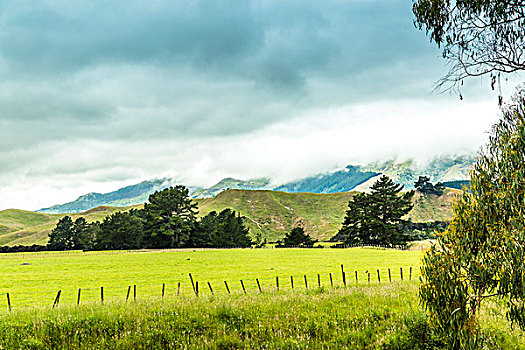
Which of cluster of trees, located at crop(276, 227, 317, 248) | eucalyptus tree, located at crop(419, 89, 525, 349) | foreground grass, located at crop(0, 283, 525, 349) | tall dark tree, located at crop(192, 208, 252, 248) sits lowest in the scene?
cluster of trees, located at crop(276, 227, 317, 248)

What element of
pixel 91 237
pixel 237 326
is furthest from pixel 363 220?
pixel 237 326

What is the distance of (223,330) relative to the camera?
41.0 ft

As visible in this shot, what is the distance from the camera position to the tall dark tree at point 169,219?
114250 mm

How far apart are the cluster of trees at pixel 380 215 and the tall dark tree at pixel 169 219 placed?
55979 mm

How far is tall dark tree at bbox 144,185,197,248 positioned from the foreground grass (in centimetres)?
10067

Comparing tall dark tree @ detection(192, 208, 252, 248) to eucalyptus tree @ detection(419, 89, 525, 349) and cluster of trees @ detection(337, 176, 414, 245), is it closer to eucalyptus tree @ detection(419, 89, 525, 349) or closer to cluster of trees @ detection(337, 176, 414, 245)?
cluster of trees @ detection(337, 176, 414, 245)

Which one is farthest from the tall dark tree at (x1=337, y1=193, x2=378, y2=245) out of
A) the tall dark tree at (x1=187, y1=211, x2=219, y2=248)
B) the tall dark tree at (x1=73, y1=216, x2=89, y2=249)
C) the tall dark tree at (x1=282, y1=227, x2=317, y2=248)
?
the tall dark tree at (x1=73, y1=216, x2=89, y2=249)

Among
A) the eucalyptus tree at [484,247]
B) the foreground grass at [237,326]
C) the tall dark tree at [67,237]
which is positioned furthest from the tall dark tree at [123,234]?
the eucalyptus tree at [484,247]

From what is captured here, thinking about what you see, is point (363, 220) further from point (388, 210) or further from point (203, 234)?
Result: point (203, 234)

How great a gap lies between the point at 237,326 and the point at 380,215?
360 feet

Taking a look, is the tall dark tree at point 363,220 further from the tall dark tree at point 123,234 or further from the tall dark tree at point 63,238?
the tall dark tree at point 63,238

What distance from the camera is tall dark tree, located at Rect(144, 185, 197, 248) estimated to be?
114250 mm

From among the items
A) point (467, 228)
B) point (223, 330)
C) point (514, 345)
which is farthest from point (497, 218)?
point (223, 330)

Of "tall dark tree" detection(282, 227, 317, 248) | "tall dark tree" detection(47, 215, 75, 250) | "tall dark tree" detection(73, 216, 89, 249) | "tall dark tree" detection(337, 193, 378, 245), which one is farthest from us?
"tall dark tree" detection(47, 215, 75, 250)
